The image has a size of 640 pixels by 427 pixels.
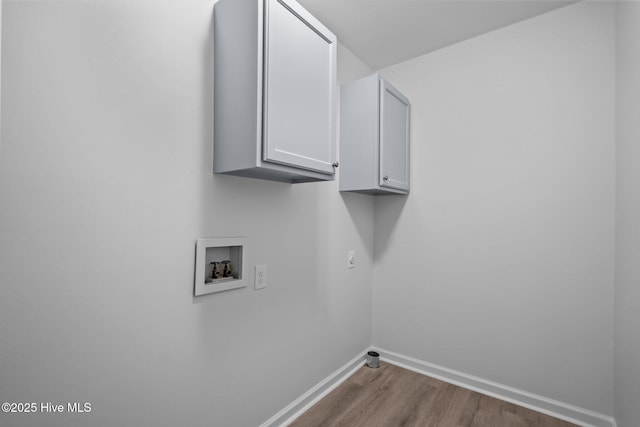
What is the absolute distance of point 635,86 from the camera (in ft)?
4.08

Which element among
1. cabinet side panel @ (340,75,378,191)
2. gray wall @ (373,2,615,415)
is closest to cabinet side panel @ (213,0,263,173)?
cabinet side panel @ (340,75,378,191)

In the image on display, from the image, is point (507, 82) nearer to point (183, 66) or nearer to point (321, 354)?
point (183, 66)

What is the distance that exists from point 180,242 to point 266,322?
62cm

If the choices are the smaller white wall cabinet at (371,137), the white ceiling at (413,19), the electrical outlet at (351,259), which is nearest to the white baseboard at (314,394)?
the electrical outlet at (351,259)

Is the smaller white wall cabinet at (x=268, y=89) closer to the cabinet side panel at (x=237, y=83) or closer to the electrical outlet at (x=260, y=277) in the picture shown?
the cabinet side panel at (x=237, y=83)

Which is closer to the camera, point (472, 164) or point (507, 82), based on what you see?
point (507, 82)

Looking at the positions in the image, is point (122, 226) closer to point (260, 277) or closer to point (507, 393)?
point (260, 277)

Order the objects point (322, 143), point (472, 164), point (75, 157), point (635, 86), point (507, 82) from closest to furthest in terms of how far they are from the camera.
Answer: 1. point (75, 157)
2. point (635, 86)
3. point (322, 143)
4. point (507, 82)
5. point (472, 164)

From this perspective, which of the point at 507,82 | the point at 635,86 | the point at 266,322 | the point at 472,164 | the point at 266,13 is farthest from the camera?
the point at 472,164

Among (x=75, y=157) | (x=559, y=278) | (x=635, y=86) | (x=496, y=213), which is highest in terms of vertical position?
(x=635, y=86)

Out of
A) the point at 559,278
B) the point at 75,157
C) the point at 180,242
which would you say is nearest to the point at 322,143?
the point at 180,242

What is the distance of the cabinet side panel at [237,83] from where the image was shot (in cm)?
107

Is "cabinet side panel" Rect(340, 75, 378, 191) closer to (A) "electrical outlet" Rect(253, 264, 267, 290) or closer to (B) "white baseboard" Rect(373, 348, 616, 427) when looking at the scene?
(A) "electrical outlet" Rect(253, 264, 267, 290)

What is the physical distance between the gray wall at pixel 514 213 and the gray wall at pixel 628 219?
0.10 meters
